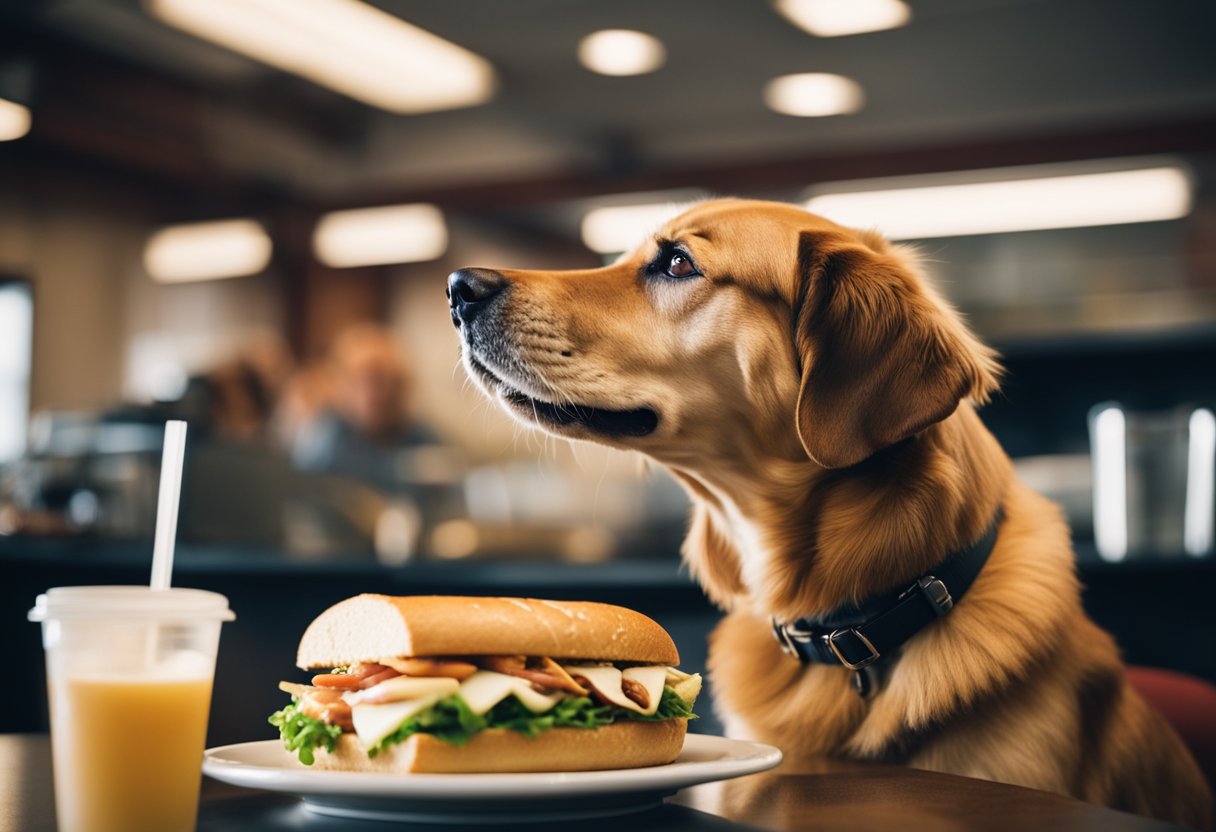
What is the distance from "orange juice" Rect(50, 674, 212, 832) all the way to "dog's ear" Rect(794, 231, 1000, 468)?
0.85 meters

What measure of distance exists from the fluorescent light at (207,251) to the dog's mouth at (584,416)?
24.3ft

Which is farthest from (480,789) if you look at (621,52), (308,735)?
(621,52)

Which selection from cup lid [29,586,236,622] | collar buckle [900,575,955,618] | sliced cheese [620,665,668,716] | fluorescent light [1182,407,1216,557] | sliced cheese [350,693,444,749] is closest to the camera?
cup lid [29,586,236,622]

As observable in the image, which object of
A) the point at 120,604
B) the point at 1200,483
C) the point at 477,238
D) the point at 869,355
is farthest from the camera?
the point at 477,238

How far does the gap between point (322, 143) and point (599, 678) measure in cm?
767

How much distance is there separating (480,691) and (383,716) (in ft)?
0.26

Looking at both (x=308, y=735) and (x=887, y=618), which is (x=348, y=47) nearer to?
(x=887, y=618)

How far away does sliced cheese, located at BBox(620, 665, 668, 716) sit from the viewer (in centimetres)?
104

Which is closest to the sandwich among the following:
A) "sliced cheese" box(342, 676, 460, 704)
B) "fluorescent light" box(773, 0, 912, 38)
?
"sliced cheese" box(342, 676, 460, 704)

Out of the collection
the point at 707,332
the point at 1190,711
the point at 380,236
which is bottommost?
the point at 1190,711

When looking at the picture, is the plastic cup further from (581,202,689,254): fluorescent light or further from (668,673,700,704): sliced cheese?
(581,202,689,254): fluorescent light

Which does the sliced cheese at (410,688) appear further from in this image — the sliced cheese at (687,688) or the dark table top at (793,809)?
the sliced cheese at (687,688)

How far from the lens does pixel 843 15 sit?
18.1 feet

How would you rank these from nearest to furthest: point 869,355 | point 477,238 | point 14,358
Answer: point 869,355 < point 14,358 < point 477,238
